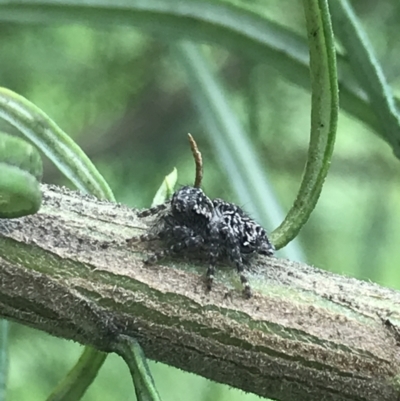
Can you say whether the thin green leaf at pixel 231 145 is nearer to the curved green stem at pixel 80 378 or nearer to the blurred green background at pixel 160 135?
the blurred green background at pixel 160 135

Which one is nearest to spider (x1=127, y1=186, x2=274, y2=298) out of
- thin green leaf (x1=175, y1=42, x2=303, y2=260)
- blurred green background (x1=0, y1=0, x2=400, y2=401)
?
thin green leaf (x1=175, y1=42, x2=303, y2=260)

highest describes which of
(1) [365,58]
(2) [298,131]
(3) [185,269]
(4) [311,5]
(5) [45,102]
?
(2) [298,131]

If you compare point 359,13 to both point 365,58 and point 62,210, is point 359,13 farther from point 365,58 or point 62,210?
point 62,210

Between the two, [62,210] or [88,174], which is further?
[88,174]

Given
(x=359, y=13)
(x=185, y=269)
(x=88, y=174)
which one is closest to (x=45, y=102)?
(x=359, y=13)

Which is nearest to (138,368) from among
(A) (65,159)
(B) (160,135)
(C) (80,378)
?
(C) (80,378)

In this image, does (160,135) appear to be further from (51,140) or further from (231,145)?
(51,140)

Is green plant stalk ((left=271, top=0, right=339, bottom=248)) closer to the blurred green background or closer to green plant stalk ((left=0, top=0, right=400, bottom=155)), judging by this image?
green plant stalk ((left=0, top=0, right=400, bottom=155))
